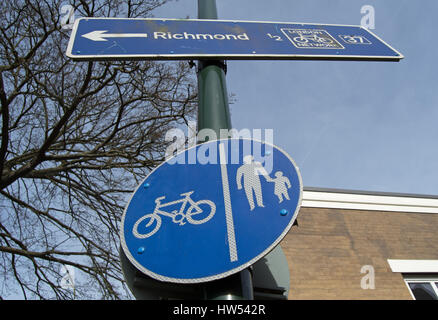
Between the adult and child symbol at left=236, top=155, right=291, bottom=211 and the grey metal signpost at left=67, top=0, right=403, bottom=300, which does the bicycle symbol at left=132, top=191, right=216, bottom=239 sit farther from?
the grey metal signpost at left=67, top=0, right=403, bottom=300

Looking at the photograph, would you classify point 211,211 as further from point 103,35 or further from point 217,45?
point 103,35

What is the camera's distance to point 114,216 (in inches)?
274

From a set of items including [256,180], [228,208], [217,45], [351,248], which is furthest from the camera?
[351,248]

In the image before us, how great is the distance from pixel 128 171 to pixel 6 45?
3.01m

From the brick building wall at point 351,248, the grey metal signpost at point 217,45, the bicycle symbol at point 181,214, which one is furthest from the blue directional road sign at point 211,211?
the brick building wall at point 351,248

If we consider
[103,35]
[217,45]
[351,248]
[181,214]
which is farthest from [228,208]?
[351,248]

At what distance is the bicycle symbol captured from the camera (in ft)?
4.41

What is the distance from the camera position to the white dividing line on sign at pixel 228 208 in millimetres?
1231

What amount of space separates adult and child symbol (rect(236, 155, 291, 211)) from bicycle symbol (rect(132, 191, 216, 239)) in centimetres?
17

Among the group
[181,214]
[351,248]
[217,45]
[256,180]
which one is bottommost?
[181,214]

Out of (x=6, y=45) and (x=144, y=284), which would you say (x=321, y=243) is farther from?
(x=6, y=45)

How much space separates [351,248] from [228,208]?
4847 mm

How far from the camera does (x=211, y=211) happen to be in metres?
1.36

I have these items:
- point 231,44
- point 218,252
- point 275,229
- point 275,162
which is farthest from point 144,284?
point 231,44
